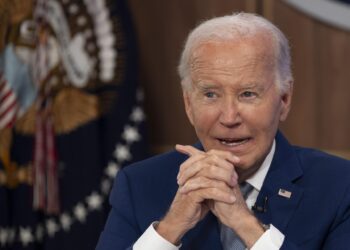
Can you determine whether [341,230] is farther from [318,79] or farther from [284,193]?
[318,79]

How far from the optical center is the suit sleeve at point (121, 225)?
2074 mm

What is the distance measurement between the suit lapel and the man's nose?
0.25 meters

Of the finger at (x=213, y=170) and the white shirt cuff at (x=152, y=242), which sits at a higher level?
the finger at (x=213, y=170)

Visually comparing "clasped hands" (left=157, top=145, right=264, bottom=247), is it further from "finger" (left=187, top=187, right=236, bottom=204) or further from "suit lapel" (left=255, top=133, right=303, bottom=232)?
"suit lapel" (left=255, top=133, right=303, bottom=232)

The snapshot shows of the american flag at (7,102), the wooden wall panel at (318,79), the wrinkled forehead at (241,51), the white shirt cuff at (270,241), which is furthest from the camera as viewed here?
the american flag at (7,102)

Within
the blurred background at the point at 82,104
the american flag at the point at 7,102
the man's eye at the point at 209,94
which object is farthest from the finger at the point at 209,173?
the american flag at the point at 7,102

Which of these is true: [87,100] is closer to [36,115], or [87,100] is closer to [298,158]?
[36,115]

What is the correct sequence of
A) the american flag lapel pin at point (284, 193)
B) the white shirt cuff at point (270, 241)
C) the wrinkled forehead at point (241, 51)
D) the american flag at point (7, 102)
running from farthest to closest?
the american flag at point (7, 102) → the american flag lapel pin at point (284, 193) → the wrinkled forehead at point (241, 51) → the white shirt cuff at point (270, 241)

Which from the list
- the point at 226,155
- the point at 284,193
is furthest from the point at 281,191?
the point at 226,155

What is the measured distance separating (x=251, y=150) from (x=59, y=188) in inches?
78.9

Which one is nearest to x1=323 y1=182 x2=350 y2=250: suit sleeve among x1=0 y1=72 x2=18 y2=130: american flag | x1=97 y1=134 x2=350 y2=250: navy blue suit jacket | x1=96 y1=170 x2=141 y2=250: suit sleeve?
x1=97 y1=134 x2=350 y2=250: navy blue suit jacket

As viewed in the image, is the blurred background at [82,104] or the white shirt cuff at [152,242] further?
the blurred background at [82,104]

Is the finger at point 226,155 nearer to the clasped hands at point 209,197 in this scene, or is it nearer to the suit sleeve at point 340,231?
the clasped hands at point 209,197

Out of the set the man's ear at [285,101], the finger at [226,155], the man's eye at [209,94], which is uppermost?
the man's eye at [209,94]
